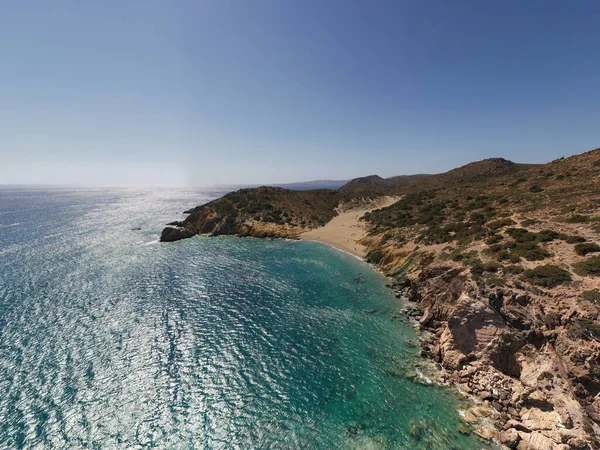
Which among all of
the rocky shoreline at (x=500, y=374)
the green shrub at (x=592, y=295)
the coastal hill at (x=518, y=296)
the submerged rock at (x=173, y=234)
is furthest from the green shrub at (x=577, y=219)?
the submerged rock at (x=173, y=234)

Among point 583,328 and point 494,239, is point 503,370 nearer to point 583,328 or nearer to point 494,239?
point 583,328

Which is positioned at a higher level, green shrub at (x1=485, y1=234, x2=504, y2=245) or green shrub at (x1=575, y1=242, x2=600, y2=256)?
green shrub at (x1=575, y1=242, x2=600, y2=256)

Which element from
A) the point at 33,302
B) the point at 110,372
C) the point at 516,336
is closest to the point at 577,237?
the point at 516,336

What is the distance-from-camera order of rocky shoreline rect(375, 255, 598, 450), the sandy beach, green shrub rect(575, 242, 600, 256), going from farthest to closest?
the sandy beach, green shrub rect(575, 242, 600, 256), rocky shoreline rect(375, 255, 598, 450)

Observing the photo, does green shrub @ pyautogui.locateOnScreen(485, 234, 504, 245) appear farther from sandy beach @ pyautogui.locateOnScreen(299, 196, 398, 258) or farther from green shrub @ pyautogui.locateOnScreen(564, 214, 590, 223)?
sandy beach @ pyautogui.locateOnScreen(299, 196, 398, 258)

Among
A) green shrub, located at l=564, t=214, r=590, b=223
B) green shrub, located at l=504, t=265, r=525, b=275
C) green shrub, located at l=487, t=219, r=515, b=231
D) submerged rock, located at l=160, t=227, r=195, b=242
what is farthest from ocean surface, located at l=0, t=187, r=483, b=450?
green shrub, located at l=564, t=214, r=590, b=223

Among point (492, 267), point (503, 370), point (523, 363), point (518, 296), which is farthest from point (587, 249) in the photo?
point (503, 370)

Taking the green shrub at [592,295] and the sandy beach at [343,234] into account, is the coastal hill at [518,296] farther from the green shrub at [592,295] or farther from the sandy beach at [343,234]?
the sandy beach at [343,234]
